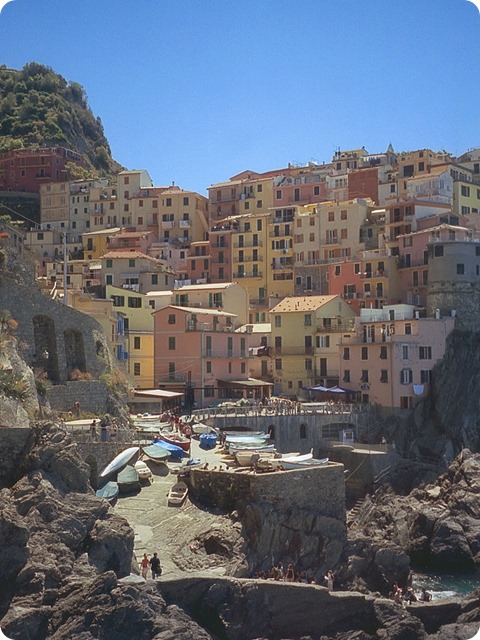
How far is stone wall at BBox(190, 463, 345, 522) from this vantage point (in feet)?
103

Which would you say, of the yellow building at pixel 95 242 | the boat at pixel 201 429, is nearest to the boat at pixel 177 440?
the boat at pixel 201 429

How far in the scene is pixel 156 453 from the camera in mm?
35094

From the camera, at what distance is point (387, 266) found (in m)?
66.5

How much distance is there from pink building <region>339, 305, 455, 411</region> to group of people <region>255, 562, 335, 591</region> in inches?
949

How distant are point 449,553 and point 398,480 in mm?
8936

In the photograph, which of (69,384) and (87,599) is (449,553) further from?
(87,599)

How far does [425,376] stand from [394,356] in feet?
6.93

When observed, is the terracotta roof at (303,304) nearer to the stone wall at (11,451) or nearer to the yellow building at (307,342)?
the yellow building at (307,342)

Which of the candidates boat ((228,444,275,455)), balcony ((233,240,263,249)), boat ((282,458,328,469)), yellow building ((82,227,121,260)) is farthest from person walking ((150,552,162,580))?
yellow building ((82,227,121,260))

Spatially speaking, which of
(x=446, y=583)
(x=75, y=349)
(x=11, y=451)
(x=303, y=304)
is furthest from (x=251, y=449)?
(x=303, y=304)

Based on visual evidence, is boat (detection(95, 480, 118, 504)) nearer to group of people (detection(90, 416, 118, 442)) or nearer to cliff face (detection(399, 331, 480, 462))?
group of people (detection(90, 416, 118, 442))

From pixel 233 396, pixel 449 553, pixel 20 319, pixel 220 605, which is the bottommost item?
pixel 449 553

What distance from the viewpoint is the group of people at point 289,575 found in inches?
1118

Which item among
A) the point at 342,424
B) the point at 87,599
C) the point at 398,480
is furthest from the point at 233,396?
the point at 87,599
